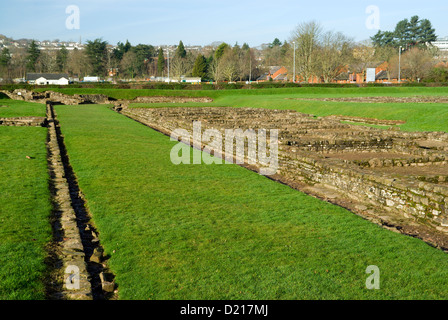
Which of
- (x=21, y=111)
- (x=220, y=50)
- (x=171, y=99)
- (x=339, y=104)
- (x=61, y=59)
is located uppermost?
(x=220, y=50)

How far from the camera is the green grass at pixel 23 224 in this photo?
4.80 meters

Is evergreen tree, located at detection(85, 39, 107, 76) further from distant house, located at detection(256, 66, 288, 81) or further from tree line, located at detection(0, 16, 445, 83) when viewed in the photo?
distant house, located at detection(256, 66, 288, 81)

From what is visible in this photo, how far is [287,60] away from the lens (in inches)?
3022

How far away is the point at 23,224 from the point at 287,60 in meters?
74.1

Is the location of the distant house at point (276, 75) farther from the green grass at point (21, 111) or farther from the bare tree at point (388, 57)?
the green grass at point (21, 111)

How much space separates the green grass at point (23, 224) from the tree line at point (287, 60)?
5595 cm

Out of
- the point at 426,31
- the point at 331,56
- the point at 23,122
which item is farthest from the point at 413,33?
the point at 23,122

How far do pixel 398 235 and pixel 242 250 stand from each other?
2.58 m

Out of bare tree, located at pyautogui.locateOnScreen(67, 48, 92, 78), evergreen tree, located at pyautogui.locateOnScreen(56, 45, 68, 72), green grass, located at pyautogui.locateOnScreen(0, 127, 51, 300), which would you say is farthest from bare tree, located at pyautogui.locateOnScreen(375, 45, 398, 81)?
green grass, located at pyautogui.locateOnScreen(0, 127, 51, 300)

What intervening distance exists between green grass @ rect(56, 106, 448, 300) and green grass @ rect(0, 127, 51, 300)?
878mm

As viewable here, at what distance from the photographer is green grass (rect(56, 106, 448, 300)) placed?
15.7ft

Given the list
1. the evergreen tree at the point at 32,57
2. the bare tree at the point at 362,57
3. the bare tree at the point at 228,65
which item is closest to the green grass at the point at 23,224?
the bare tree at the point at 228,65

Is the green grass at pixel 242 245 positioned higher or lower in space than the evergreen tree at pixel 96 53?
lower

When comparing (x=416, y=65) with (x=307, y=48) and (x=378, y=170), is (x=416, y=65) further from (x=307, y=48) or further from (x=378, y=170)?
(x=378, y=170)
